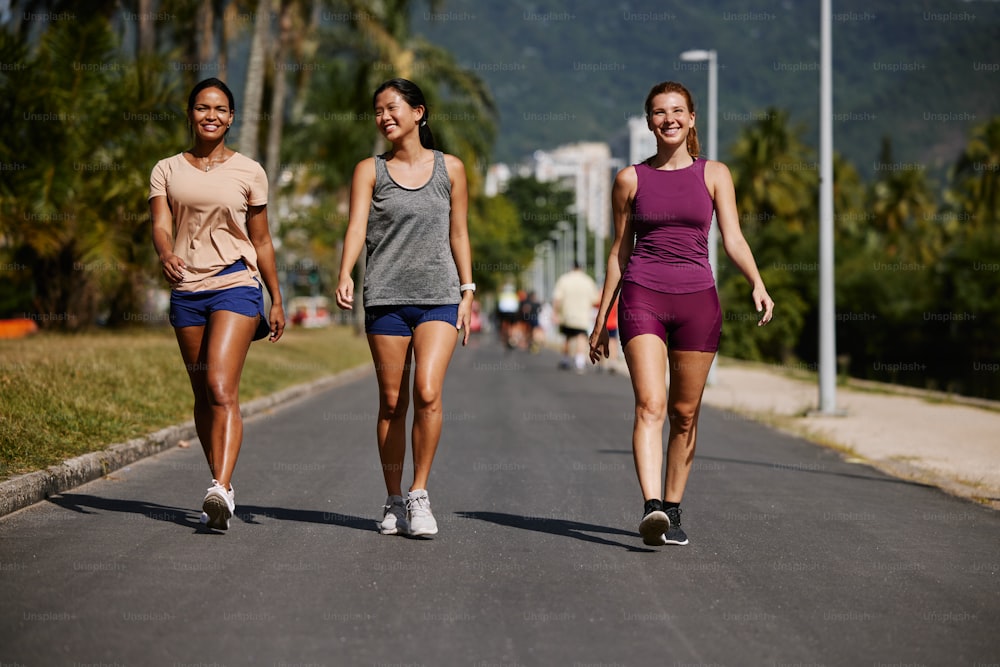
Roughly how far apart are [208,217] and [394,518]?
167 centimetres

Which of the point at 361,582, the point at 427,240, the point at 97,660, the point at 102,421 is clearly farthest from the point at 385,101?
the point at 102,421

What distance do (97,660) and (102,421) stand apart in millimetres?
6031

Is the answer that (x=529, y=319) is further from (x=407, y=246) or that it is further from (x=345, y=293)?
(x=345, y=293)

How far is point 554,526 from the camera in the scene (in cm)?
657

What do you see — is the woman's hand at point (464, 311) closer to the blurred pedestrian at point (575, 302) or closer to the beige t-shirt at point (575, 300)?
the blurred pedestrian at point (575, 302)

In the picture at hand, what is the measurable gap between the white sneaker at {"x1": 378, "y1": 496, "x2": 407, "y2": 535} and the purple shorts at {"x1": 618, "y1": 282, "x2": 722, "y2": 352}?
133cm

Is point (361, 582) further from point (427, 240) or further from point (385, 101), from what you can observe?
point (385, 101)

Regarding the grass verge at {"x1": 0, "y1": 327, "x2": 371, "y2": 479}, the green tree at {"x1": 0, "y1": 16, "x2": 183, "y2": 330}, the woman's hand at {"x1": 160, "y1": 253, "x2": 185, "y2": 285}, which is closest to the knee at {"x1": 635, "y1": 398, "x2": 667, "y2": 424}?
the woman's hand at {"x1": 160, "y1": 253, "x2": 185, "y2": 285}

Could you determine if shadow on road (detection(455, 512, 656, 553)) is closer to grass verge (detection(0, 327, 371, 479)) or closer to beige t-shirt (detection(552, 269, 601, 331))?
grass verge (detection(0, 327, 371, 479))

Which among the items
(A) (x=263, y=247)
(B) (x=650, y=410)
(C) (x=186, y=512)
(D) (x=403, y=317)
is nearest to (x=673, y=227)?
(B) (x=650, y=410)

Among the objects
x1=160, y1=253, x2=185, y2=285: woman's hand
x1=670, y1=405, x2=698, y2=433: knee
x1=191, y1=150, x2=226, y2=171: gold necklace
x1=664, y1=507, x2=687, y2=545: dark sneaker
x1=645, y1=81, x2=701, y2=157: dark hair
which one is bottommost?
x1=664, y1=507, x2=687, y2=545: dark sneaker

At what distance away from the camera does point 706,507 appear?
743cm

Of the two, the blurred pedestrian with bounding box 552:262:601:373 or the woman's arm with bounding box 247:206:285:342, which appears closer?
the woman's arm with bounding box 247:206:285:342

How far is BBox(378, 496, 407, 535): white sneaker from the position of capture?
6.19m
